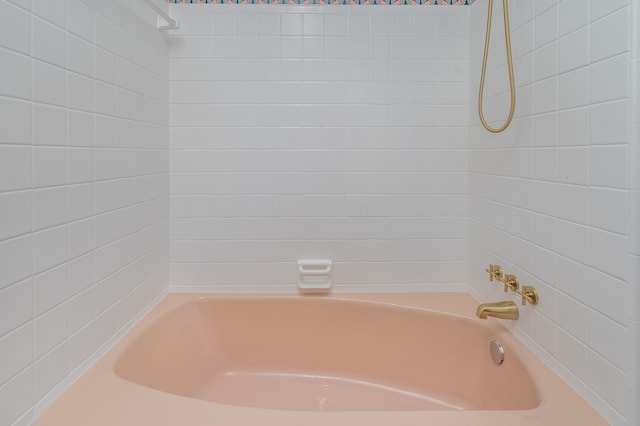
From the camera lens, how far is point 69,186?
1.22 metres

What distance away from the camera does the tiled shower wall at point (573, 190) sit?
1037mm

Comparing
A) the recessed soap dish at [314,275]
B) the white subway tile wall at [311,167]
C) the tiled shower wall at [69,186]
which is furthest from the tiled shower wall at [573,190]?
A: the tiled shower wall at [69,186]

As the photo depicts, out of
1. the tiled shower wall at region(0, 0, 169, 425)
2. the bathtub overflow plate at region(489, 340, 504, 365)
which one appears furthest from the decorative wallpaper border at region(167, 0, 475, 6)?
the bathtub overflow plate at region(489, 340, 504, 365)

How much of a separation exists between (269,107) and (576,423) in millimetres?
1689

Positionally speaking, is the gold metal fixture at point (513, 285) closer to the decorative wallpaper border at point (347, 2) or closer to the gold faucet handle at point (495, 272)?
the gold faucet handle at point (495, 272)

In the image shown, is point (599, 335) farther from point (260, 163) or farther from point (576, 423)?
point (260, 163)

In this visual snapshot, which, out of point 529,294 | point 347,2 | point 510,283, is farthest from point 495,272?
point 347,2

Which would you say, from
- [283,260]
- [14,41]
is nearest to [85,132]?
[14,41]

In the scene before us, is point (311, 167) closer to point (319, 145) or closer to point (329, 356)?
point (319, 145)

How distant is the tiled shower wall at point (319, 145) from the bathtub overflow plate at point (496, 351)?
528 mm

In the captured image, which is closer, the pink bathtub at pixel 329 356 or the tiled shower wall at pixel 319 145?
the pink bathtub at pixel 329 356

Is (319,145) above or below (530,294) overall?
above

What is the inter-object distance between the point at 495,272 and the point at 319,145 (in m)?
0.98

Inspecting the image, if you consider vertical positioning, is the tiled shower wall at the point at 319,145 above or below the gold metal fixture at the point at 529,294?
above
